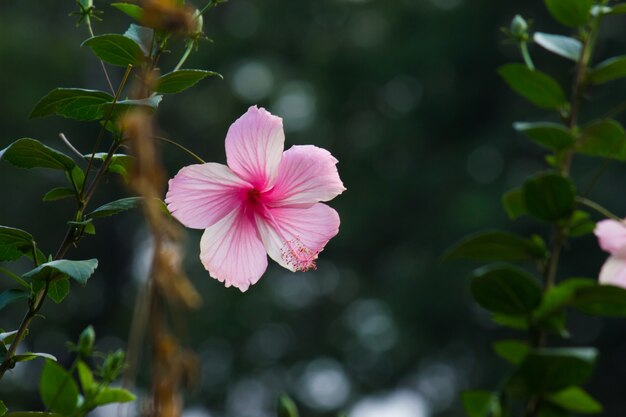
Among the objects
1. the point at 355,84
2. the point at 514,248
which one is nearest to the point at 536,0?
the point at 355,84

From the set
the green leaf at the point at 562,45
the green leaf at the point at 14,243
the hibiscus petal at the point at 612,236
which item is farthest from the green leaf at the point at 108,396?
the green leaf at the point at 562,45

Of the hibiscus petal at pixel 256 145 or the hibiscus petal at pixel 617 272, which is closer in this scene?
the hibiscus petal at pixel 256 145

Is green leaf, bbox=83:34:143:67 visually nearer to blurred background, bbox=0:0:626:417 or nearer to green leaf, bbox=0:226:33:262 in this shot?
green leaf, bbox=0:226:33:262

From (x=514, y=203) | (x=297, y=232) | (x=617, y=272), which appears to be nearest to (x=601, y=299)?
(x=617, y=272)

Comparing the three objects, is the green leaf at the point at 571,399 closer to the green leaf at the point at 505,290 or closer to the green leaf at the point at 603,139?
the green leaf at the point at 505,290

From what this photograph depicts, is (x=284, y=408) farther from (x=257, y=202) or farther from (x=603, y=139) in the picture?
(x=603, y=139)

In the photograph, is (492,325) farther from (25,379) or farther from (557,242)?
(557,242)
